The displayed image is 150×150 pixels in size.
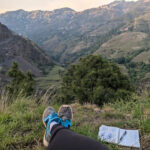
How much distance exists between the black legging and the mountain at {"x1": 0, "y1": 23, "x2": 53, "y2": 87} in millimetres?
85581

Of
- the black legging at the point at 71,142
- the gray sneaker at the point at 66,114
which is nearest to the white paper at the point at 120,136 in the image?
the gray sneaker at the point at 66,114

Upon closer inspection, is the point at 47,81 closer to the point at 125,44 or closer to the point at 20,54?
the point at 20,54

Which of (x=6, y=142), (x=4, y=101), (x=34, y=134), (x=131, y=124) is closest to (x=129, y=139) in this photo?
(x=131, y=124)

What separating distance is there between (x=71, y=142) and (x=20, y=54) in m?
104

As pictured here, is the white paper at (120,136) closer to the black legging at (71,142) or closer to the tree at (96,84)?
the black legging at (71,142)

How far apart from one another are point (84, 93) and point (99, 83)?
1.67m

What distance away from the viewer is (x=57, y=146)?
5.15 feet

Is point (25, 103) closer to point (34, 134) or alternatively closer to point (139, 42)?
point (34, 134)

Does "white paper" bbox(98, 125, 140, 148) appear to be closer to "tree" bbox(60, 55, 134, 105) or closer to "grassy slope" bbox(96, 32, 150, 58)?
"tree" bbox(60, 55, 134, 105)

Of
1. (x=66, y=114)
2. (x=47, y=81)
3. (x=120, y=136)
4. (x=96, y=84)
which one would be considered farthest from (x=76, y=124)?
(x=47, y=81)

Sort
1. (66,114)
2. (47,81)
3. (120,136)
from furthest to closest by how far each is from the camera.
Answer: (47,81) < (66,114) < (120,136)

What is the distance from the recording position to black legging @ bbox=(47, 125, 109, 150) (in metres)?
1.46

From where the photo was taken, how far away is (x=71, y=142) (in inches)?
61.1

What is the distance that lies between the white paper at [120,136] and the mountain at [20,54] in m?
84.9
